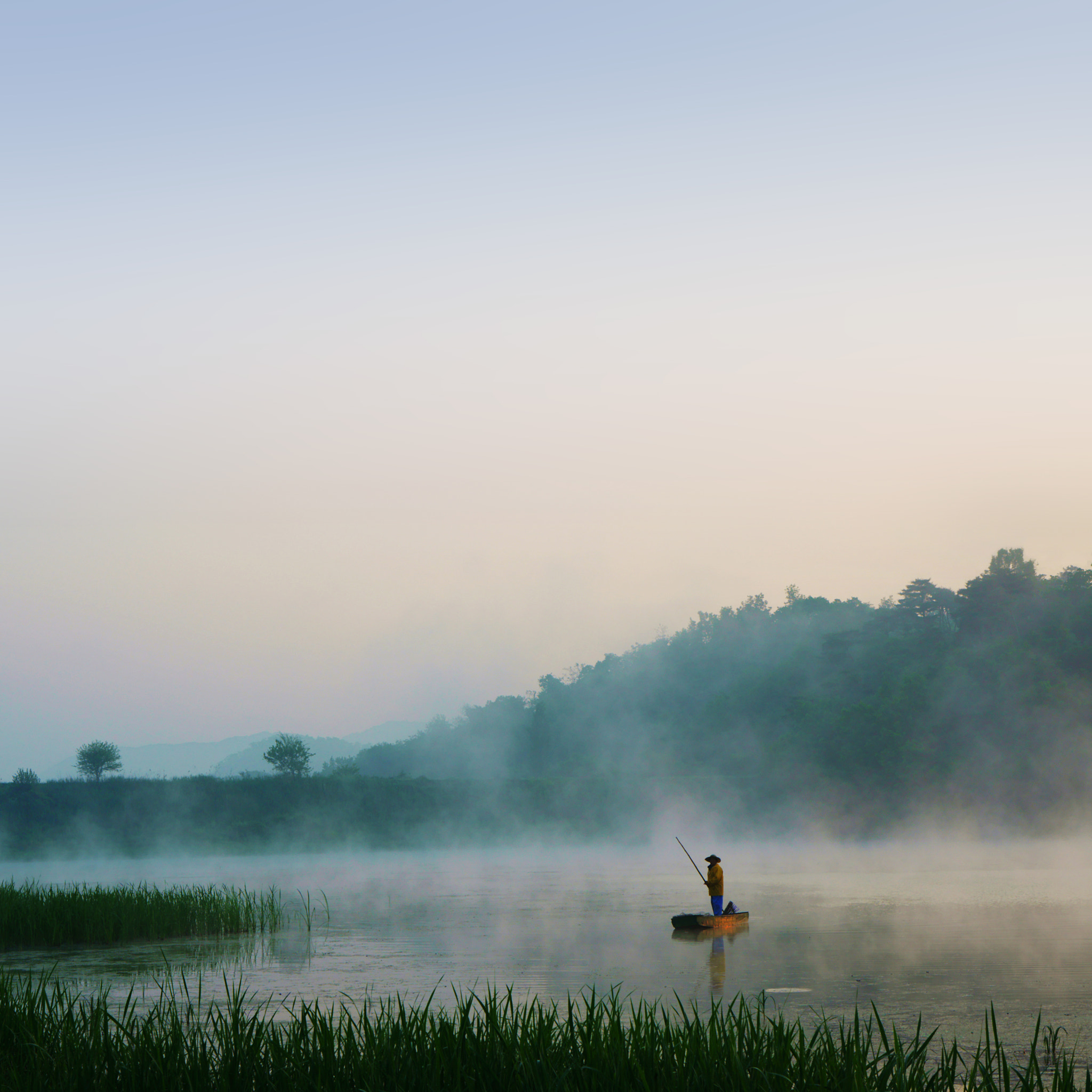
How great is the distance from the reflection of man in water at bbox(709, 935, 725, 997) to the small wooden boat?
0.23 meters

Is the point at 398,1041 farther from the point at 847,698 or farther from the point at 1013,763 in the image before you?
the point at 847,698

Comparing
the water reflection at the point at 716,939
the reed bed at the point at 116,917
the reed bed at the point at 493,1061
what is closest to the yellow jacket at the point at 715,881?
the water reflection at the point at 716,939

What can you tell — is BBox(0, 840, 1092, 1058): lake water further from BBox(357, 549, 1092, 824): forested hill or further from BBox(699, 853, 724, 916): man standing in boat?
BBox(357, 549, 1092, 824): forested hill

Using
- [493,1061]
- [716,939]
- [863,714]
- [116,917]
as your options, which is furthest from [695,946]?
[863,714]

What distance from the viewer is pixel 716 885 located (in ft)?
77.8

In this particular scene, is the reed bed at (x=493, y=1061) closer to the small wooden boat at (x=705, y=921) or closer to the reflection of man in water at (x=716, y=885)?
the small wooden boat at (x=705, y=921)

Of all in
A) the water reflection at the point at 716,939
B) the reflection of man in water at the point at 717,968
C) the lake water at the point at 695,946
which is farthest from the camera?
the water reflection at the point at 716,939

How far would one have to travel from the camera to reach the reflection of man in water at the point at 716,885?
23.4 m

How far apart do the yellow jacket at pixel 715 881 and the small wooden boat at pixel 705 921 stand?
95 centimetres

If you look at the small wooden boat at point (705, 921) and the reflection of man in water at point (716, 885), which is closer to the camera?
the small wooden boat at point (705, 921)

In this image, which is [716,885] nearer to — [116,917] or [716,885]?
[716,885]

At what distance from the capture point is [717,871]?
24.1 metres

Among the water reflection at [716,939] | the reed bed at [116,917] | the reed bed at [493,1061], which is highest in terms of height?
the reed bed at [493,1061]

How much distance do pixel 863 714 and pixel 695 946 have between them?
63.0m
